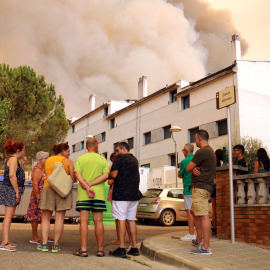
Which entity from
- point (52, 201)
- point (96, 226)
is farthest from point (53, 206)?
point (96, 226)

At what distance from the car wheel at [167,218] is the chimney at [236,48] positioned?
62.1 ft

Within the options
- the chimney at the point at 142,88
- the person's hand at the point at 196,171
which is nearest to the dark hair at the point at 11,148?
the person's hand at the point at 196,171

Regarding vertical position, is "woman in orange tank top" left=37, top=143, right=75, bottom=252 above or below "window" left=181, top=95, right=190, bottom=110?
below

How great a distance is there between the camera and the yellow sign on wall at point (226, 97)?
6.76 metres

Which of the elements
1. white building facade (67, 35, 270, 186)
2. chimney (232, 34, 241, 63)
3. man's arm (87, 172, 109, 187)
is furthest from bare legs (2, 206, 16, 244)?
chimney (232, 34, 241, 63)

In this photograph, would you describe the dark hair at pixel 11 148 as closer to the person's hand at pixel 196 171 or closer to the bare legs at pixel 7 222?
the bare legs at pixel 7 222

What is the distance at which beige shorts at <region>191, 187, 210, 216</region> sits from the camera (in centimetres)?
564

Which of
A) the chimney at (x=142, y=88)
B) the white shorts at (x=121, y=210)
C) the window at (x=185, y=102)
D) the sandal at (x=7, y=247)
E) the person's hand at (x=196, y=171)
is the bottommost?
the sandal at (x=7, y=247)

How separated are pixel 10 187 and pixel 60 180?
0.93 m

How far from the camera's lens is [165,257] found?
5520 mm

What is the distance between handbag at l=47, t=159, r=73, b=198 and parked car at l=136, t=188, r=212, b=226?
8.09 m

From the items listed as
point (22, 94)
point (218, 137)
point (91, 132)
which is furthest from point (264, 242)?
point (91, 132)

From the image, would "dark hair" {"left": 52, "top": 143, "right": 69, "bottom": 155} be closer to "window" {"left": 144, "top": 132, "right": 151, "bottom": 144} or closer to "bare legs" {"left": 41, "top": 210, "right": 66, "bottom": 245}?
"bare legs" {"left": 41, "top": 210, "right": 66, "bottom": 245}

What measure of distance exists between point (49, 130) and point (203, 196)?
2615 cm
